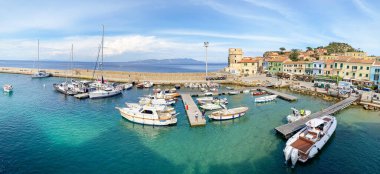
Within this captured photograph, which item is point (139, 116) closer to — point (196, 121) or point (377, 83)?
point (196, 121)

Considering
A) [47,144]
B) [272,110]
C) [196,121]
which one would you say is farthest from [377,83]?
[47,144]

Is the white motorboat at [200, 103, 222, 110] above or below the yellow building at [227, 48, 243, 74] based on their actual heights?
below

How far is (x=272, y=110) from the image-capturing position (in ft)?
133

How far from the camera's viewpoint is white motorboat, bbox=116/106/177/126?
31.3 meters

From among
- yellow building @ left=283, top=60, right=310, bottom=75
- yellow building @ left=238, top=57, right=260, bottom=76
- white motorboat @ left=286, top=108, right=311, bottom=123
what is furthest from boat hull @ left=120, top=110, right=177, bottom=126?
yellow building @ left=238, top=57, right=260, bottom=76

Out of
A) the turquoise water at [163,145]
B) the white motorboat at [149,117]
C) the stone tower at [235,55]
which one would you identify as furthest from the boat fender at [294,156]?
the stone tower at [235,55]

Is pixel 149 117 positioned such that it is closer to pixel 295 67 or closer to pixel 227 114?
pixel 227 114

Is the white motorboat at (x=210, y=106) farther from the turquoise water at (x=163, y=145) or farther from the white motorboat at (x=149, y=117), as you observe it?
the white motorboat at (x=149, y=117)

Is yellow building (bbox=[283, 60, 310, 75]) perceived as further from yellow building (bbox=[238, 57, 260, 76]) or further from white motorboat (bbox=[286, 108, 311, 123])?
white motorboat (bbox=[286, 108, 311, 123])

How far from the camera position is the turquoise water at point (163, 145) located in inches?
802

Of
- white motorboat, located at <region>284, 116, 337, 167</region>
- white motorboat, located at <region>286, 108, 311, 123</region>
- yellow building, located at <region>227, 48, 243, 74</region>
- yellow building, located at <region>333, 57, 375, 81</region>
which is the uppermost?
yellow building, located at <region>227, 48, 243, 74</region>

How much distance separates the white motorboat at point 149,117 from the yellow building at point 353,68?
58.5 meters

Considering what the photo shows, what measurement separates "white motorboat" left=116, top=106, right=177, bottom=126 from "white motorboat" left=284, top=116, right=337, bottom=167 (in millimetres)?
15814

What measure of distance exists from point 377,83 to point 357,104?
21542 millimetres
